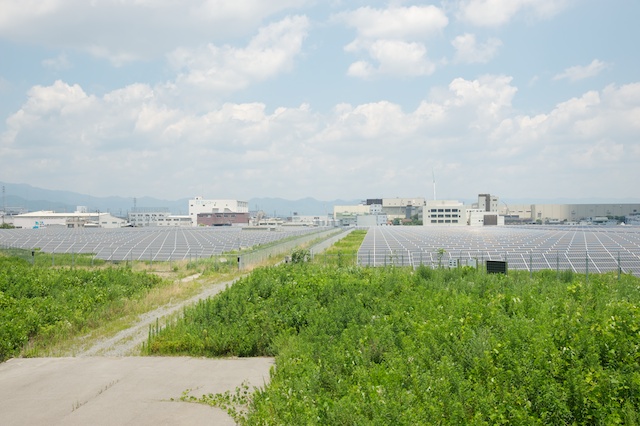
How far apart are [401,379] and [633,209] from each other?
17988 cm

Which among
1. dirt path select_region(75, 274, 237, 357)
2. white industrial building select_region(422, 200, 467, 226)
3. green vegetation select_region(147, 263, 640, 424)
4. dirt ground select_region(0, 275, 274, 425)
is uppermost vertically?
white industrial building select_region(422, 200, 467, 226)

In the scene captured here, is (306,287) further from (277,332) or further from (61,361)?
(61,361)

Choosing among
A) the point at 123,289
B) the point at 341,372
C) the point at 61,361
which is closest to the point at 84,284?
the point at 123,289

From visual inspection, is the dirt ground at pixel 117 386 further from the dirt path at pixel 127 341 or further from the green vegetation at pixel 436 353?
the green vegetation at pixel 436 353

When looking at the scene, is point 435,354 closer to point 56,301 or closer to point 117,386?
point 117,386

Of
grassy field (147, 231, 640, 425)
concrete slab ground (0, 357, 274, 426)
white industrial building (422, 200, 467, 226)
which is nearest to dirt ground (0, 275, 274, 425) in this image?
concrete slab ground (0, 357, 274, 426)

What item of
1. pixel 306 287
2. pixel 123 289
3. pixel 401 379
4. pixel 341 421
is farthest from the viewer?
pixel 123 289

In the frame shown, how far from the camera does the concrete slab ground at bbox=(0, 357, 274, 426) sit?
7988 millimetres

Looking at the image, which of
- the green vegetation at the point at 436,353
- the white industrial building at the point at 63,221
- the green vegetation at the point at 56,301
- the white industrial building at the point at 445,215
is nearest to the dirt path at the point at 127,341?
the green vegetation at the point at 436,353

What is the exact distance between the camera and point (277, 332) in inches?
518

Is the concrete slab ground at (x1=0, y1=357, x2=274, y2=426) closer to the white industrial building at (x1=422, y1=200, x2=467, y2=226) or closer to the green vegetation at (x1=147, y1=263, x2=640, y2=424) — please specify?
the green vegetation at (x1=147, y1=263, x2=640, y2=424)

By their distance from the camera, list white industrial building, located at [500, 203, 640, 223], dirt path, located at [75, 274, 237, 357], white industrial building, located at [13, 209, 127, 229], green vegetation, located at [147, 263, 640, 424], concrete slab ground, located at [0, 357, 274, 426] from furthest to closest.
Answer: white industrial building, located at [500, 203, 640, 223]
white industrial building, located at [13, 209, 127, 229]
dirt path, located at [75, 274, 237, 357]
concrete slab ground, located at [0, 357, 274, 426]
green vegetation, located at [147, 263, 640, 424]

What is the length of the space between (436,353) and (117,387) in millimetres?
5831

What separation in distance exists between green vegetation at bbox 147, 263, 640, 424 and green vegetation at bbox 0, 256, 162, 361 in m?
3.41
